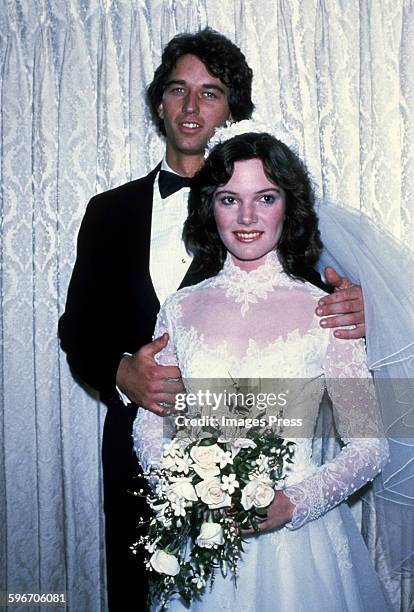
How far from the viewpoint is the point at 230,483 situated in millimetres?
1521

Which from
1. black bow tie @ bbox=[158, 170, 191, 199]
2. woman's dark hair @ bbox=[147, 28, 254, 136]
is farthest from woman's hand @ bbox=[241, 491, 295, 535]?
woman's dark hair @ bbox=[147, 28, 254, 136]

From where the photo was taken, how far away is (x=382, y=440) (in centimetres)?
176

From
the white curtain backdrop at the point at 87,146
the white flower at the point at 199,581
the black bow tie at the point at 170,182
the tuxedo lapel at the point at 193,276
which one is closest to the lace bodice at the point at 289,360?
the tuxedo lapel at the point at 193,276

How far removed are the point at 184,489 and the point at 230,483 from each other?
9cm

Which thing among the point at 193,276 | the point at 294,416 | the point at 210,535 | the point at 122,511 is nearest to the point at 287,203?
the point at 193,276

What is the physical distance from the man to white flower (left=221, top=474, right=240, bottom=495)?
0.80 m

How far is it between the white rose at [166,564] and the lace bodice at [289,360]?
0.29m

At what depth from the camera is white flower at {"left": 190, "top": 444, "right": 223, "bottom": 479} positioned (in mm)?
1515

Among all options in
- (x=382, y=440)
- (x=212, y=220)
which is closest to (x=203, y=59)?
(x=212, y=220)

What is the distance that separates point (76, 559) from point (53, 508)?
22 centimetres

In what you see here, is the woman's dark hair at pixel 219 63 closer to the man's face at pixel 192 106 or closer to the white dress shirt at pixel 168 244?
the man's face at pixel 192 106

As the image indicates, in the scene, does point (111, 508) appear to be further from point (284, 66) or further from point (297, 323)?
point (284, 66)

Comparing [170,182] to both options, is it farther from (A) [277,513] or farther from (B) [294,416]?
(A) [277,513]

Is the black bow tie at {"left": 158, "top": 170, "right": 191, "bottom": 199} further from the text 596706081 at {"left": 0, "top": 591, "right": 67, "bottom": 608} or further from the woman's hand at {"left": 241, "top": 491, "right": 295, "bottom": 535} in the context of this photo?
the text 596706081 at {"left": 0, "top": 591, "right": 67, "bottom": 608}
